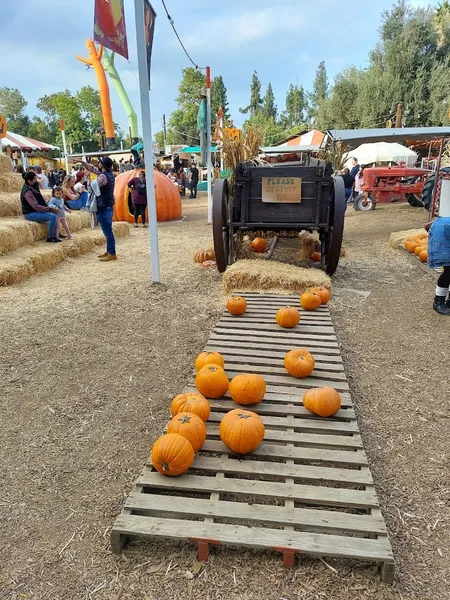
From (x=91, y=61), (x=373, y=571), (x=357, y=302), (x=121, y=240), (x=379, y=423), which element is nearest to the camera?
(x=373, y=571)

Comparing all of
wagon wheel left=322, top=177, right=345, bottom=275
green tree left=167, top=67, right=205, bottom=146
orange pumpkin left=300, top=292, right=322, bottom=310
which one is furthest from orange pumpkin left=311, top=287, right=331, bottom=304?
green tree left=167, top=67, right=205, bottom=146

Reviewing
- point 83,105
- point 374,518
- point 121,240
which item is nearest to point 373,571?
point 374,518

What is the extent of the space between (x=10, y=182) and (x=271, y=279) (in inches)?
306

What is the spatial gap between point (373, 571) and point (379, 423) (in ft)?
4.05

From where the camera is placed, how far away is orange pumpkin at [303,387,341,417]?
276 centimetres

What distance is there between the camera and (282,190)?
234 inches

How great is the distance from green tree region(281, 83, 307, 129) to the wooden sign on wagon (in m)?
81.8

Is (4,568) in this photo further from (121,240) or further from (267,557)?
(121,240)

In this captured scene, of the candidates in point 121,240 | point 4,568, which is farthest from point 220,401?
point 121,240

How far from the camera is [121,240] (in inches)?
413

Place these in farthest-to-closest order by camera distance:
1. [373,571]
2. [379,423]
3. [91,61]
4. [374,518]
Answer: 1. [91,61]
2. [379,423]
3. [374,518]
4. [373,571]

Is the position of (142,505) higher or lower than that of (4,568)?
higher

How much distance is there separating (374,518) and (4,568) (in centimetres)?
168

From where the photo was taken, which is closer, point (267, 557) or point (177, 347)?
point (267, 557)
